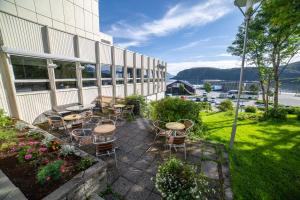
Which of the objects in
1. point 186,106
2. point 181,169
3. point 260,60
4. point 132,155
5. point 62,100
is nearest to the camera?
point 181,169

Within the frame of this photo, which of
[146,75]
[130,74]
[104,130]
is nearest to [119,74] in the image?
[130,74]

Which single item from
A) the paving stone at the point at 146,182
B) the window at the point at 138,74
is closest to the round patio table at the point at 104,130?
the paving stone at the point at 146,182

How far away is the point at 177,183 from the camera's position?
6.93 ft

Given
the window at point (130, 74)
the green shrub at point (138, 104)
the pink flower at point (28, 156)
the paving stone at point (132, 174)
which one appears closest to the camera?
the pink flower at point (28, 156)

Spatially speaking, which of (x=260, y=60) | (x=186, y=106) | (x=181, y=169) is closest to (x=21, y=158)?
(x=181, y=169)

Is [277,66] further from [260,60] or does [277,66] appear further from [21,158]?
[21,158]

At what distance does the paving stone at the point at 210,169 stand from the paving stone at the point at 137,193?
1.57 metres

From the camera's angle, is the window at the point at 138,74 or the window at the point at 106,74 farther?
the window at the point at 138,74

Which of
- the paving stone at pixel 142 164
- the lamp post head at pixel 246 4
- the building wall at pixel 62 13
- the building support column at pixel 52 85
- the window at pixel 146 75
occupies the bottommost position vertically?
the paving stone at pixel 142 164

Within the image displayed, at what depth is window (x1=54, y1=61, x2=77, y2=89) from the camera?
6.75 meters

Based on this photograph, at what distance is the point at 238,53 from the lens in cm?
1294

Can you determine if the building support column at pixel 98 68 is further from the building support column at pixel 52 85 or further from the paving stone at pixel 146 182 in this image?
the paving stone at pixel 146 182

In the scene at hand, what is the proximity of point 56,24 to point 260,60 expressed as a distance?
657 inches

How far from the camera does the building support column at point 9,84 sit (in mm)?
4844
